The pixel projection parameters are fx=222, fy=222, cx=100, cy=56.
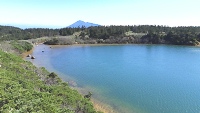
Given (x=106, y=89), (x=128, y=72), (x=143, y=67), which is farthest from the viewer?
(x=143, y=67)

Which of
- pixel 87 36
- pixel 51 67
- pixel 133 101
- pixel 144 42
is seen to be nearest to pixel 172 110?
pixel 133 101

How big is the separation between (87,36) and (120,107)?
256 ft

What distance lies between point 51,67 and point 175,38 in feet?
206

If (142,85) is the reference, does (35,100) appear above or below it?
above

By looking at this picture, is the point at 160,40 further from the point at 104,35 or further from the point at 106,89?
the point at 106,89

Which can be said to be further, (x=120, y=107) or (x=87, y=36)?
(x=87, y=36)

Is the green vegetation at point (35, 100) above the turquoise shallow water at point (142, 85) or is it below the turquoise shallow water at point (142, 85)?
above

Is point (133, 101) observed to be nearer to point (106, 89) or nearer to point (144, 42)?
point (106, 89)

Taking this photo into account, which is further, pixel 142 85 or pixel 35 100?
pixel 142 85

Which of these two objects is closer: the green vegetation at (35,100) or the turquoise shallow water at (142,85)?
the green vegetation at (35,100)

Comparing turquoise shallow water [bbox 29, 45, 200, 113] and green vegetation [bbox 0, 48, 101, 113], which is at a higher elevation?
green vegetation [bbox 0, 48, 101, 113]

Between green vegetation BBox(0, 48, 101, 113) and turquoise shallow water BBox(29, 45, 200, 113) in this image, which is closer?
green vegetation BBox(0, 48, 101, 113)

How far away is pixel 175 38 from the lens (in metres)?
91.4

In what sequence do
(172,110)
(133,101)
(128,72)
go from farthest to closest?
(128,72) → (133,101) → (172,110)
